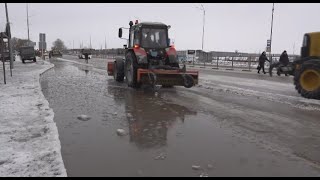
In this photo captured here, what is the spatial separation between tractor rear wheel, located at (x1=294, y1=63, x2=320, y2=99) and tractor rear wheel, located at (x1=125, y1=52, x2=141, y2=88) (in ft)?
20.5

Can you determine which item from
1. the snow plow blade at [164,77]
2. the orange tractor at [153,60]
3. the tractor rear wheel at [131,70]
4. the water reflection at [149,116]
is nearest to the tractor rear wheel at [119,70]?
the tractor rear wheel at [131,70]

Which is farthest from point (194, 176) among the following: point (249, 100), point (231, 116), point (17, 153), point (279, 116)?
point (249, 100)

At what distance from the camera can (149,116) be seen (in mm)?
9102

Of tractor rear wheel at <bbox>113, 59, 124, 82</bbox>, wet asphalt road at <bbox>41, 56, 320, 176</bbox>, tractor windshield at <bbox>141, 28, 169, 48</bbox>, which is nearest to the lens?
wet asphalt road at <bbox>41, 56, 320, 176</bbox>

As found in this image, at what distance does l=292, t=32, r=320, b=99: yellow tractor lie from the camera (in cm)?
1315

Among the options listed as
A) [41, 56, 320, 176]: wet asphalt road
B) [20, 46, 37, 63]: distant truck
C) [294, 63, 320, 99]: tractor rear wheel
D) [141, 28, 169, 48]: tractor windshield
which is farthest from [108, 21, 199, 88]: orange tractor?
[20, 46, 37, 63]: distant truck

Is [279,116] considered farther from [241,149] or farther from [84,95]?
[84,95]

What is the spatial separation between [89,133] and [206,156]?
2595mm

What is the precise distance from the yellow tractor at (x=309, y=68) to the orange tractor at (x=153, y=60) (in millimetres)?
3908

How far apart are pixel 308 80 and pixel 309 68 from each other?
509 millimetres

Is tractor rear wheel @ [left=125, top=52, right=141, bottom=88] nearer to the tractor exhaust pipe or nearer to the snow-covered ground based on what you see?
the tractor exhaust pipe

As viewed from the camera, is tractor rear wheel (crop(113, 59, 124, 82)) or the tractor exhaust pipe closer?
the tractor exhaust pipe

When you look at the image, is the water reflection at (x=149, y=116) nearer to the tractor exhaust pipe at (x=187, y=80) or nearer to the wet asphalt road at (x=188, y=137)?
the wet asphalt road at (x=188, y=137)

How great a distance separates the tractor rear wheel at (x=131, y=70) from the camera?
15125 mm
